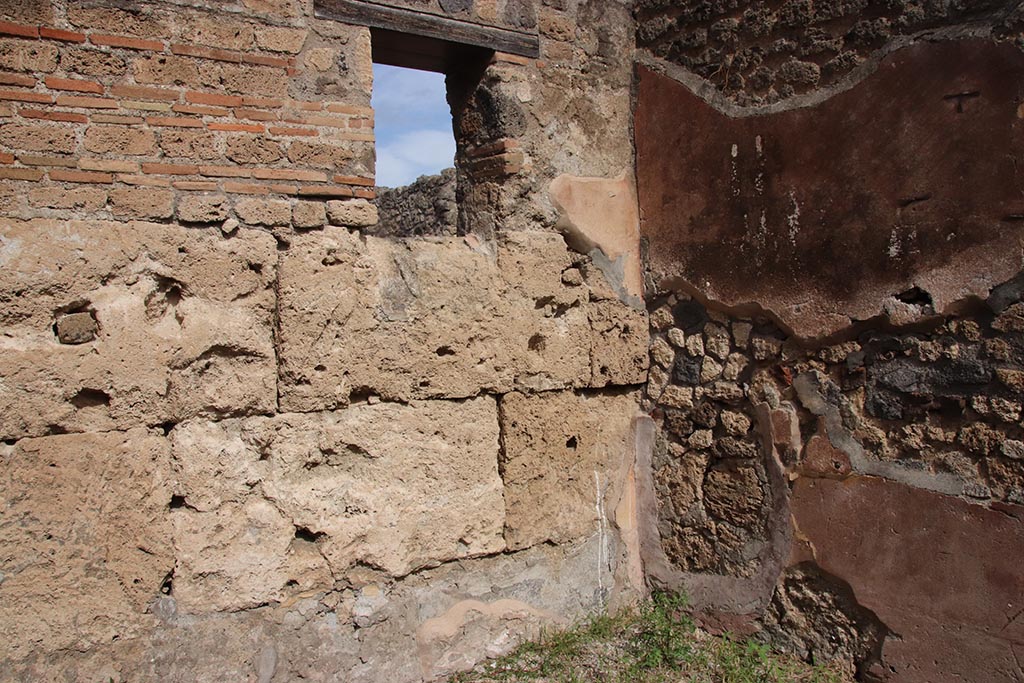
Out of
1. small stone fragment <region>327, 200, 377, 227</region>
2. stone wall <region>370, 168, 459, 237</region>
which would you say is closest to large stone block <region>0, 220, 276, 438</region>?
small stone fragment <region>327, 200, 377, 227</region>

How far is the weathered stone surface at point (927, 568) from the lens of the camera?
117 inches

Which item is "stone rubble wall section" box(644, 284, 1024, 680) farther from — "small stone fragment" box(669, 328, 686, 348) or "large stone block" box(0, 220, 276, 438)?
"large stone block" box(0, 220, 276, 438)

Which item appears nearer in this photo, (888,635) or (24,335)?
(24,335)

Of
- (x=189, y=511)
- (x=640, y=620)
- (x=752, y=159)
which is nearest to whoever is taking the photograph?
(x=189, y=511)

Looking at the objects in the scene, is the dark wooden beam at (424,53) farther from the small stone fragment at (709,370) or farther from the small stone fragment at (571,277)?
A: the small stone fragment at (709,370)

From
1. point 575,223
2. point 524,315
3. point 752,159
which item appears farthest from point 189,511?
point 752,159

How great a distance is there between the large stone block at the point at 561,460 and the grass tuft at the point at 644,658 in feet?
1.44

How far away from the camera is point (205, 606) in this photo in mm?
2961

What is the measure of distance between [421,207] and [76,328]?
3.95 m

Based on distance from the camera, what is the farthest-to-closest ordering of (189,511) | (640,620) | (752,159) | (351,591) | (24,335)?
(640,620)
(752,159)
(351,591)
(189,511)
(24,335)

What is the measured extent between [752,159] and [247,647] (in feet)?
9.05

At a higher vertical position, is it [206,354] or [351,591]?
[206,354]

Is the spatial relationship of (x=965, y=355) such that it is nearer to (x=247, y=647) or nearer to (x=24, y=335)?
(x=247, y=647)

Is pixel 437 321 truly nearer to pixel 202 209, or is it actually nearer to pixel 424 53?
pixel 202 209
